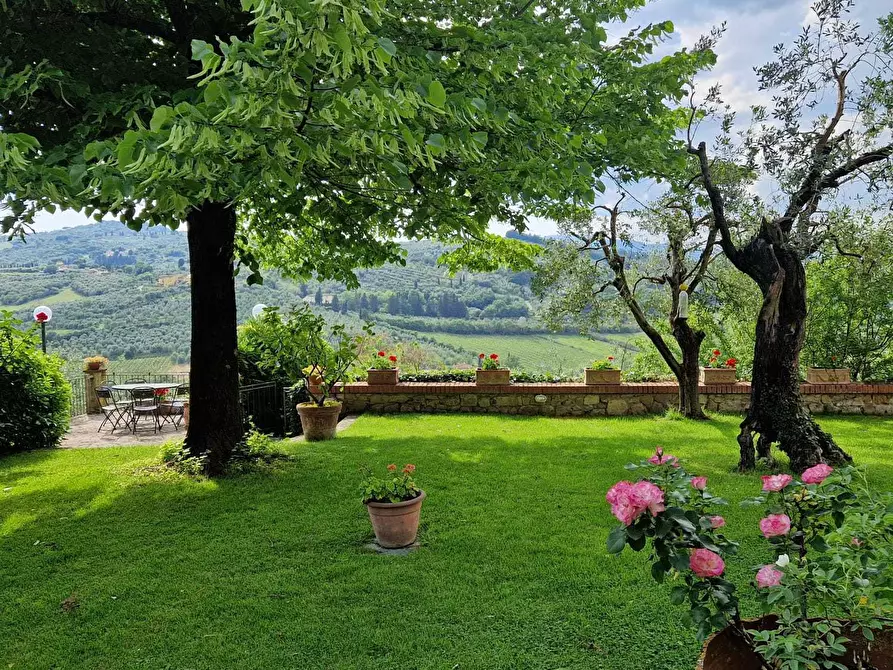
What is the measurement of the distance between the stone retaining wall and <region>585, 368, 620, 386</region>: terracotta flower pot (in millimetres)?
126

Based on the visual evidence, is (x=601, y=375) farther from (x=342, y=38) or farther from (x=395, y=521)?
(x=342, y=38)

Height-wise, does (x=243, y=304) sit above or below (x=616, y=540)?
above

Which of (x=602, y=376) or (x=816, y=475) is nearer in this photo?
(x=816, y=475)

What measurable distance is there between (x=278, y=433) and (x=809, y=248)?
306 inches

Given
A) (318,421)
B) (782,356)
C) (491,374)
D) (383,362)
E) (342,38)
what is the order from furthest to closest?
1. (383,362)
2. (491,374)
3. (318,421)
4. (782,356)
5. (342,38)

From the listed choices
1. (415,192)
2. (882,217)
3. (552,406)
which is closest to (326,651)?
(415,192)

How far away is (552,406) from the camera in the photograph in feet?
33.2

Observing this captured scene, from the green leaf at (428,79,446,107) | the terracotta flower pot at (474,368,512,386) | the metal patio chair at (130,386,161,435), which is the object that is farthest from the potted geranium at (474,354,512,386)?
the green leaf at (428,79,446,107)

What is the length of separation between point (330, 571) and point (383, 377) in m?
6.54

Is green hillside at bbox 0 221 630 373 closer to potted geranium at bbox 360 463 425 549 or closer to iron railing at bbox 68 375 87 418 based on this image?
iron railing at bbox 68 375 87 418

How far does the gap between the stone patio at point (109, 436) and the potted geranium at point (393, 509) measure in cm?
649

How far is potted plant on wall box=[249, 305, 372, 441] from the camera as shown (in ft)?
25.3

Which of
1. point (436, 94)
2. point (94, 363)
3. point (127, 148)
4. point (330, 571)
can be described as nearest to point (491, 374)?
point (330, 571)

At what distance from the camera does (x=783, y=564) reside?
1.77 metres
